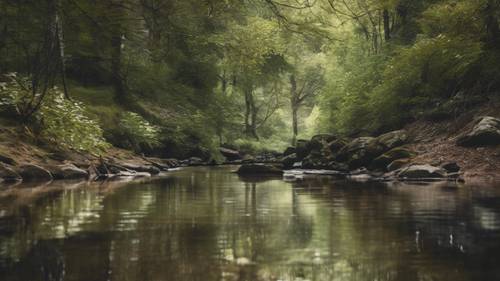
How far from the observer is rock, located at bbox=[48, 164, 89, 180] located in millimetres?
11398

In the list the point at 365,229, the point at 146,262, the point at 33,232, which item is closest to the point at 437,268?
the point at 365,229

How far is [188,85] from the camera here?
25.9 m

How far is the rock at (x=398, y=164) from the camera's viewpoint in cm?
1375

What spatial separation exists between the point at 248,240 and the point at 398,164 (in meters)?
→ 10.8

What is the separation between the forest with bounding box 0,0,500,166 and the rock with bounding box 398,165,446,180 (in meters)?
3.27

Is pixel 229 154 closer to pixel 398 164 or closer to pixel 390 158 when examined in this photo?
pixel 390 158

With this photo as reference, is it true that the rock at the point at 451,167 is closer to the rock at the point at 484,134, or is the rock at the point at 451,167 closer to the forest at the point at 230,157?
the forest at the point at 230,157

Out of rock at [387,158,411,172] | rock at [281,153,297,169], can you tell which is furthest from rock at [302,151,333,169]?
rock at [387,158,411,172]

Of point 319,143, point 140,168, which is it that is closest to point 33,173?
point 140,168

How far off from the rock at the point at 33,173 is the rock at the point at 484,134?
1033 cm

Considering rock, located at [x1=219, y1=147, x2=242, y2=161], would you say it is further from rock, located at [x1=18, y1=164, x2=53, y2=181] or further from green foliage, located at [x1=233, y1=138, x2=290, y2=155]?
rock, located at [x1=18, y1=164, x2=53, y2=181]

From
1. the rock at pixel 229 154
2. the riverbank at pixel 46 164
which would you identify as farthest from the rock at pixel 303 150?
the riverbank at pixel 46 164

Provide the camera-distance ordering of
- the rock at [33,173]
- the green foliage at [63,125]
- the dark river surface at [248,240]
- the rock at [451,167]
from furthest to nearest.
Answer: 1. the green foliage at [63,125]
2. the rock at [451,167]
3. the rock at [33,173]
4. the dark river surface at [248,240]

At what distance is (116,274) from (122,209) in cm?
315
